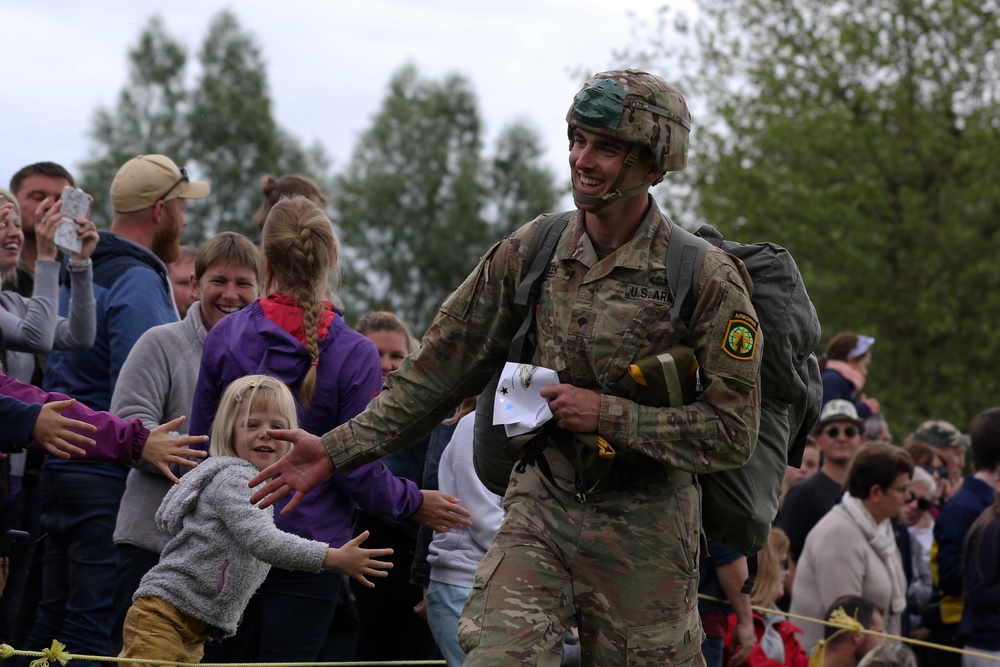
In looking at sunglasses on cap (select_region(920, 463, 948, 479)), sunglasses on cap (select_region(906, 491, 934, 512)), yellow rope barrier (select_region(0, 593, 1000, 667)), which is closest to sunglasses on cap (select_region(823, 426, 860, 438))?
sunglasses on cap (select_region(906, 491, 934, 512))

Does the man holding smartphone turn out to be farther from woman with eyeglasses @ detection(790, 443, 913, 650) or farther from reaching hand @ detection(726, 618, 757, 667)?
woman with eyeglasses @ detection(790, 443, 913, 650)

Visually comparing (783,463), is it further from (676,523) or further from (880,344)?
(880,344)

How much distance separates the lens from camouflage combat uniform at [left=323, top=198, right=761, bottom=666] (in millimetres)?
4492

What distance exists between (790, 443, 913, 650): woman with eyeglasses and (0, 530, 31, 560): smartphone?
16.7 ft

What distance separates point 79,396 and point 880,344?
2051cm

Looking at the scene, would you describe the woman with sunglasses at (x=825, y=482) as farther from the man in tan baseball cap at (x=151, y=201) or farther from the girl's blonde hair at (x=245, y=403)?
the girl's blonde hair at (x=245, y=403)

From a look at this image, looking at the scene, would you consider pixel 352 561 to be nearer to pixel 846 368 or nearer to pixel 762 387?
pixel 762 387

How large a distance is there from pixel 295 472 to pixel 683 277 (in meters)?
1.45

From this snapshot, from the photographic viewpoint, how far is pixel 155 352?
6.12m

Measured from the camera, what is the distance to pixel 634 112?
4676mm

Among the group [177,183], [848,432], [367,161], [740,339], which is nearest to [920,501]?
[848,432]

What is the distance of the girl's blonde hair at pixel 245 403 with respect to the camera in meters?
5.43

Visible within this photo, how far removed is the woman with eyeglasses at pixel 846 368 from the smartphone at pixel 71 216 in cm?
643

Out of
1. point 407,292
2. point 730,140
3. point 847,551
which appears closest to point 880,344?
point 730,140
